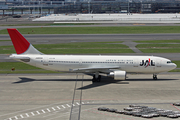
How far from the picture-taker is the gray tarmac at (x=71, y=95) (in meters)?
25.9

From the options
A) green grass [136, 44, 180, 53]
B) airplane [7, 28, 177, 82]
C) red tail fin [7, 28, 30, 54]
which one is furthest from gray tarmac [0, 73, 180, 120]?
green grass [136, 44, 180, 53]

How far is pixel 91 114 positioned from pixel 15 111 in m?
8.48

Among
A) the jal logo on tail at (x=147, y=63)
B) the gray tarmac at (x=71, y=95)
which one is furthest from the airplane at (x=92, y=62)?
the gray tarmac at (x=71, y=95)

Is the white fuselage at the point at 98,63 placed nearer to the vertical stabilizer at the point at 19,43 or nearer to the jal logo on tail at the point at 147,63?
the jal logo on tail at the point at 147,63

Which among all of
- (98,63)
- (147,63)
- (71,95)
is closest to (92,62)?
(98,63)

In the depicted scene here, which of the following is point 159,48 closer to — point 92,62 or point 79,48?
point 79,48

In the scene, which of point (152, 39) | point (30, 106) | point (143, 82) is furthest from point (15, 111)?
point (152, 39)

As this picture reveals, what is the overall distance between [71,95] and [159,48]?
137ft

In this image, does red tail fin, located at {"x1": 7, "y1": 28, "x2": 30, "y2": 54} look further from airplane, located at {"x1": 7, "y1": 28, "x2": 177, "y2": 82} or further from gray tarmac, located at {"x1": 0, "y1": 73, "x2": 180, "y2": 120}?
gray tarmac, located at {"x1": 0, "y1": 73, "x2": 180, "y2": 120}

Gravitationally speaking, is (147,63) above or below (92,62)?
below

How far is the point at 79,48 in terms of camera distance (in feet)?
220

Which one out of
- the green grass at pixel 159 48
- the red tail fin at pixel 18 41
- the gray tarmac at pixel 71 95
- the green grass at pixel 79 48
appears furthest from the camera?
the green grass at pixel 159 48

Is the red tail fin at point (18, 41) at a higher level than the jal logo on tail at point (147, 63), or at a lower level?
higher

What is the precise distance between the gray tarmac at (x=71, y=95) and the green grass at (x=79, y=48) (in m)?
19.8
